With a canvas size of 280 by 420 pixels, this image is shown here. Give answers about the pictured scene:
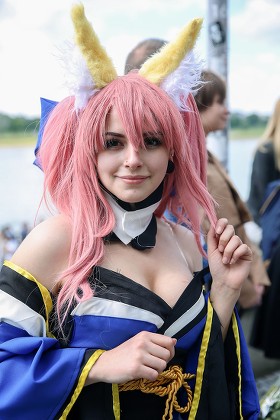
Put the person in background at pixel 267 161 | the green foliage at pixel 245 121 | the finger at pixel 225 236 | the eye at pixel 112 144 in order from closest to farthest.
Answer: the eye at pixel 112 144, the finger at pixel 225 236, the person in background at pixel 267 161, the green foliage at pixel 245 121

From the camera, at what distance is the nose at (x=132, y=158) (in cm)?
Result: 108

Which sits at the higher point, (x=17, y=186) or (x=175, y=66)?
(x=175, y=66)

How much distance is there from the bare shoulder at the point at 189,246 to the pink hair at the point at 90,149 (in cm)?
19

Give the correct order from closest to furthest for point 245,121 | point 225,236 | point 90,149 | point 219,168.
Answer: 1. point 90,149
2. point 225,236
3. point 219,168
4. point 245,121

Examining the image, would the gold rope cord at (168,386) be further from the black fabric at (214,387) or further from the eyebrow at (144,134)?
the eyebrow at (144,134)

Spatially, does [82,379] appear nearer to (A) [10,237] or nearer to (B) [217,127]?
(B) [217,127]

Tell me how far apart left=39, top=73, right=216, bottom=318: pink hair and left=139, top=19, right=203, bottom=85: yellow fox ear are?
0.14 feet

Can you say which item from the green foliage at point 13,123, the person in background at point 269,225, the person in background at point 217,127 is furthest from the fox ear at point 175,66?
the person in background at point 269,225

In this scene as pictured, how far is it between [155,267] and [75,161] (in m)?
0.31

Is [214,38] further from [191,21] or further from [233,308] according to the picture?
[233,308]

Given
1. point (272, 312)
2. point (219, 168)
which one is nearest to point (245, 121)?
point (272, 312)

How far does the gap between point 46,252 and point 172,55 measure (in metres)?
0.53

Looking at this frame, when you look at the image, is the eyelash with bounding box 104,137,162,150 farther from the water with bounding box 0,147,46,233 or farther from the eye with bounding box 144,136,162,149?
the water with bounding box 0,147,46,233

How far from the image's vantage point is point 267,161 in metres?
3.05
